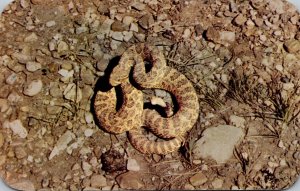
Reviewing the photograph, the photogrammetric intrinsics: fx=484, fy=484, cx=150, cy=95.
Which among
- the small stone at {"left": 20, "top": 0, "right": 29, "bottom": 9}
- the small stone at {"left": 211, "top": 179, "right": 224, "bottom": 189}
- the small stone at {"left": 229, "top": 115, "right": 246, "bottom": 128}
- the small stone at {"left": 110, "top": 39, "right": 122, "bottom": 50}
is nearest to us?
the small stone at {"left": 211, "top": 179, "right": 224, "bottom": 189}

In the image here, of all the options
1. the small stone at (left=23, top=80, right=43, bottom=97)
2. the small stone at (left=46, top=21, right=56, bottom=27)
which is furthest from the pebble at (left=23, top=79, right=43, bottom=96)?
the small stone at (left=46, top=21, right=56, bottom=27)

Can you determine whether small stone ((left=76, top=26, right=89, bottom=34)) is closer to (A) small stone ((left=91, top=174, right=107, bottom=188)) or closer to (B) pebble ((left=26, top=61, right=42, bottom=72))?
(B) pebble ((left=26, top=61, right=42, bottom=72))

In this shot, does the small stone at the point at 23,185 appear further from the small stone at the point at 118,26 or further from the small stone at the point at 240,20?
the small stone at the point at 240,20

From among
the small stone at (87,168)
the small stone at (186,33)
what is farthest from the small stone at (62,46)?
the small stone at (87,168)

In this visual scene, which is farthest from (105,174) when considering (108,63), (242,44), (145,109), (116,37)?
(242,44)

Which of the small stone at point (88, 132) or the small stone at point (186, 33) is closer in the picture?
the small stone at point (88, 132)

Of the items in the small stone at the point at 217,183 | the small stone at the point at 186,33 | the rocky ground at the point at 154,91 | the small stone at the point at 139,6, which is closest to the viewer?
the small stone at the point at 217,183
